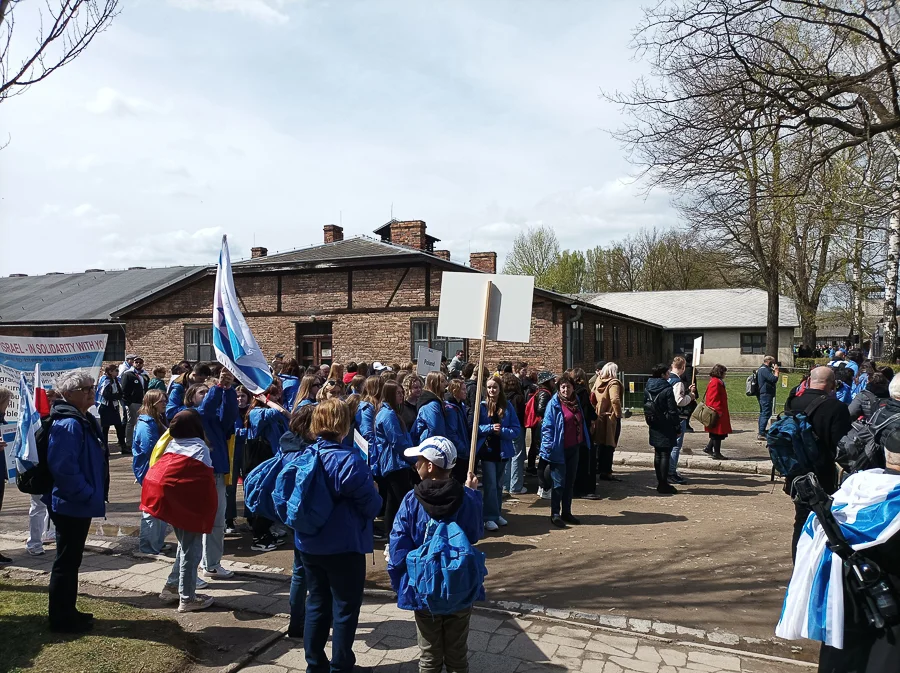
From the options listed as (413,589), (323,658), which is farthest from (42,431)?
(413,589)

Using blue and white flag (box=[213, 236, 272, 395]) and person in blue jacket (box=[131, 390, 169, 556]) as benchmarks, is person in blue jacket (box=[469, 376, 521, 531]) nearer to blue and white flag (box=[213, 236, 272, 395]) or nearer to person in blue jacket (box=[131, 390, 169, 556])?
blue and white flag (box=[213, 236, 272, 395])

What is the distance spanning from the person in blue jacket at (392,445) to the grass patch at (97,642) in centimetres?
250

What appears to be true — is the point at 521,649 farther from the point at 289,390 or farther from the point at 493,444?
the point at 289,390

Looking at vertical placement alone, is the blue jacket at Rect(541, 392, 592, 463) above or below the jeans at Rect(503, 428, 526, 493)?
above

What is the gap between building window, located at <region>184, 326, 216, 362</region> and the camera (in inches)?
981

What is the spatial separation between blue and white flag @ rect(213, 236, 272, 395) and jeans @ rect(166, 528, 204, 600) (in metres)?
1.49

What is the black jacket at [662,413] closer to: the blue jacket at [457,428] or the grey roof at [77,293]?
the blue jacket at [457,428]

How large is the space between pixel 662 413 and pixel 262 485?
679 cm

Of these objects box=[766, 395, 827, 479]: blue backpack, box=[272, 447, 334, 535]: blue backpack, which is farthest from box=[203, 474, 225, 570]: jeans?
→ box=[766, 395, 827, 479]: blue backpack

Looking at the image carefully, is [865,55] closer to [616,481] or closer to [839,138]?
[839,138]

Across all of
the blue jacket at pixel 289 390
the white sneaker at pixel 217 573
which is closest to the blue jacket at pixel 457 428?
the white sneaker at pixel 217 573

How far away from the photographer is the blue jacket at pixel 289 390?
30.3ft

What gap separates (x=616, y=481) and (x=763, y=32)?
7790mm

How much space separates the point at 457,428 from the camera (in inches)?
295
